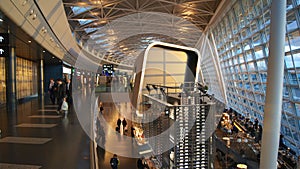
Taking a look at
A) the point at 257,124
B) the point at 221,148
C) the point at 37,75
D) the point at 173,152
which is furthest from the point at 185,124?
the point at 37,75

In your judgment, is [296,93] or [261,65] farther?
[261,65]

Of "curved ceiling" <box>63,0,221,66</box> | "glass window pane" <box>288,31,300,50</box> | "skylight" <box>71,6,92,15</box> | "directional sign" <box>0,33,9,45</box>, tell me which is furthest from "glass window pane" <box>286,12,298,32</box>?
"skylight" <box>71,6,92,15</box>

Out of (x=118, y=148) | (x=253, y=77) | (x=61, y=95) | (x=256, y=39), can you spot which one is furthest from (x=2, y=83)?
(x=253, y=77)

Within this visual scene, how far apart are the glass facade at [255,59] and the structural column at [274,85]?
586cm

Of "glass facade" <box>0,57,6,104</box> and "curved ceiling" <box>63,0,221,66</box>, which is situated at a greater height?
"curved ceiling" <box>63,0,221,66</box>

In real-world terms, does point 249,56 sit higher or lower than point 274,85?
higher

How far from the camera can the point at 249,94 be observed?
20.9 metres

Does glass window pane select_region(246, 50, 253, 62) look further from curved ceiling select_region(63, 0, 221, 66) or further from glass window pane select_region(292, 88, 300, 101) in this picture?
curved ceiling select_region(63, 0, 221, 66)

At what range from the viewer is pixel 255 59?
1817 centimetres

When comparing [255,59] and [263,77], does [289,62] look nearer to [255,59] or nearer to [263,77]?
[263,77]

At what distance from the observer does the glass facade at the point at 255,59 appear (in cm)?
1238

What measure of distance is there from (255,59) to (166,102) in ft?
34.5

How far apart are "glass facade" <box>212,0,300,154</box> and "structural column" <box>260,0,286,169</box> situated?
19.2ft

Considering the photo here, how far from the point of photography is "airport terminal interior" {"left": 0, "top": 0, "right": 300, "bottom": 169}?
6.76 m
